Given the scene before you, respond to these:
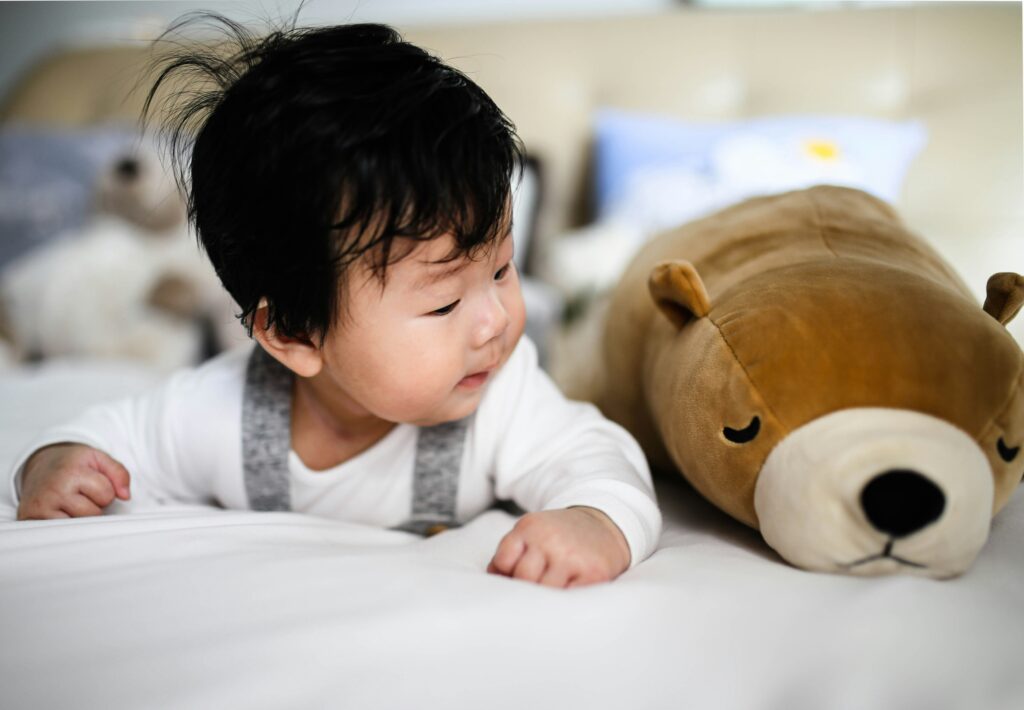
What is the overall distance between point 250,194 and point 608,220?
39.4 inches

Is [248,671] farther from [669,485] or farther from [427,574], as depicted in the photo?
[669,485]

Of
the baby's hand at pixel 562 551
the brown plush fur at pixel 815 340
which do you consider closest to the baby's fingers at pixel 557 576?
the baby's hand at pixel 562 551

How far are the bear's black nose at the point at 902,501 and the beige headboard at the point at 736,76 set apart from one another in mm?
723

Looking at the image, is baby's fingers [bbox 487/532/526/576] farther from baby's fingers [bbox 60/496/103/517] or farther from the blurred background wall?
the blurred background wall

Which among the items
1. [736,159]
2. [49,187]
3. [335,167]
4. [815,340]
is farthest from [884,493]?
[49,187]

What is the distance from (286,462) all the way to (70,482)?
196 mm

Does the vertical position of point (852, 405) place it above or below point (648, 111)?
below

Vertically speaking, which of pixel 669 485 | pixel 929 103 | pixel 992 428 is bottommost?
pixel 669 485

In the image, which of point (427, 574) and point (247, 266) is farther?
point (247, 266)

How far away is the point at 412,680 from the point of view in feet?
1.41

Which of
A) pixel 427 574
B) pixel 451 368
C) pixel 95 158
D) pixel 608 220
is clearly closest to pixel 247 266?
pixel 451 368

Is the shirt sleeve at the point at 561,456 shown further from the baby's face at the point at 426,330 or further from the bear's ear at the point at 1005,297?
the bear's ear at the point at 1005,297

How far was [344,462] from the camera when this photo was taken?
0.83m

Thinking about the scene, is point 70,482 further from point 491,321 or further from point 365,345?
point 491,321
